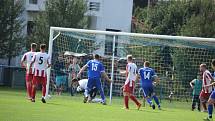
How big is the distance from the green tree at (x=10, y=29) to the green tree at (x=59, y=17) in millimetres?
1178

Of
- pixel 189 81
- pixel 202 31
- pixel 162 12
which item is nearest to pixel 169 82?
pixel 189 81

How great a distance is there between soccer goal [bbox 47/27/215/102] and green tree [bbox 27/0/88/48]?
12946mm

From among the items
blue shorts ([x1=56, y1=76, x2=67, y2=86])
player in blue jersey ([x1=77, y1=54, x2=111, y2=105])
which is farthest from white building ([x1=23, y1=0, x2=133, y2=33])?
player in blue jersey ([x1=77, y1=54, x2=111, y2=105])

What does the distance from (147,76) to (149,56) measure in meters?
4.23

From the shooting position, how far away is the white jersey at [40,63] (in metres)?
23.5

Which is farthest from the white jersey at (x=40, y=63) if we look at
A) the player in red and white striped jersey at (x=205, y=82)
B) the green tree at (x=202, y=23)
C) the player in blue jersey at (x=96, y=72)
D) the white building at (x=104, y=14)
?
the white building at (x=104, y=14)

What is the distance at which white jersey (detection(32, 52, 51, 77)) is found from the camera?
77.0 ft

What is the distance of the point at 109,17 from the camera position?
172ft

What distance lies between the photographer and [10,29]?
43.9 m

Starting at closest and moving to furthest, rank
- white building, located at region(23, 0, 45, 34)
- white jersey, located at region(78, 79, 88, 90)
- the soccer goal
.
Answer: the soccer goal < white jersey, located at region(78, 79, 88, 90) < white building, located at region(23, 0, 45, 34)

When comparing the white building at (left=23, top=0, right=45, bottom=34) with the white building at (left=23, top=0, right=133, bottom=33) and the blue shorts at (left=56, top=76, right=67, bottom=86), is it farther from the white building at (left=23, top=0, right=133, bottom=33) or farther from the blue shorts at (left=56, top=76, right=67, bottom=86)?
the blue shorts at (left=56, top=76, right=67, bottom=86)

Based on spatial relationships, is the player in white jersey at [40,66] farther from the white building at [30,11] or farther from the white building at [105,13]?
the white building at [30,11]

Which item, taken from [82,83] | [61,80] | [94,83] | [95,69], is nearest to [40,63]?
[95,69]

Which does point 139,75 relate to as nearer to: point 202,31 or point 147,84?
point 147,84
